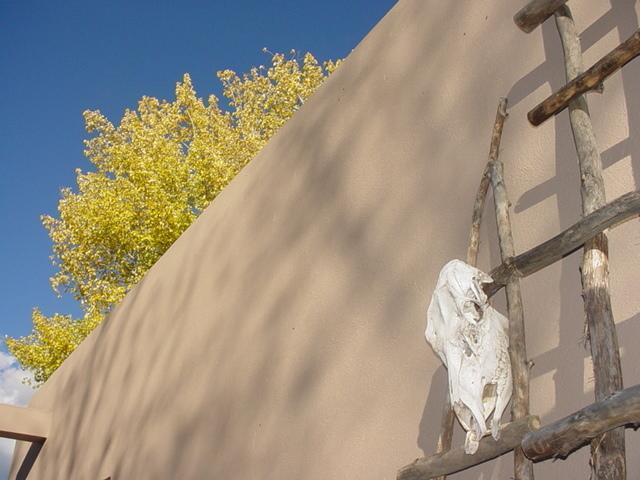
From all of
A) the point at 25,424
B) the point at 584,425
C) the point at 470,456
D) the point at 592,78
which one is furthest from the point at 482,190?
the point at 25,424

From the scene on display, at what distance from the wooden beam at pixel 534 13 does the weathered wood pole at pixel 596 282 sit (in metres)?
0.06

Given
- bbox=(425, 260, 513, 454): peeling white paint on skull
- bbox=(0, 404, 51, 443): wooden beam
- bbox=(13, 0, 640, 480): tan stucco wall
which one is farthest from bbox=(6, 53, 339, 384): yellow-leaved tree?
bbox=(425, 260, 513, 454): peeling white paint on skull

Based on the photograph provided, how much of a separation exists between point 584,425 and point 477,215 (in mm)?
792

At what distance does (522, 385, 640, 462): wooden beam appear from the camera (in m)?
1.38

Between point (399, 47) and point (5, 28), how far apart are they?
8.34m

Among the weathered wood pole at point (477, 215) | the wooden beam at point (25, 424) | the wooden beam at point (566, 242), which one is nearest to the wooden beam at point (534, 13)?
the weathered wood pole at point (477, 215)

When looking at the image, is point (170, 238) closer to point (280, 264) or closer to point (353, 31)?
point (353, 31)

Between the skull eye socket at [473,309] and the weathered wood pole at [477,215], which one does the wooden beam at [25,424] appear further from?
the skull eye socket at [473,309]

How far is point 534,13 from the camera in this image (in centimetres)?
215

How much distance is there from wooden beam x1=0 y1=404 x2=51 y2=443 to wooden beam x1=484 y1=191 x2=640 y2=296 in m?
4.78

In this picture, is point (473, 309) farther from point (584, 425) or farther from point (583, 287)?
point (584, 425)

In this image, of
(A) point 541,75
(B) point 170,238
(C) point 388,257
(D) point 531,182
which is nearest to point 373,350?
(C) point 388,257

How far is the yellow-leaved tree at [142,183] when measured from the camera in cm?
1006

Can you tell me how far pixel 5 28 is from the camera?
32.5ft
